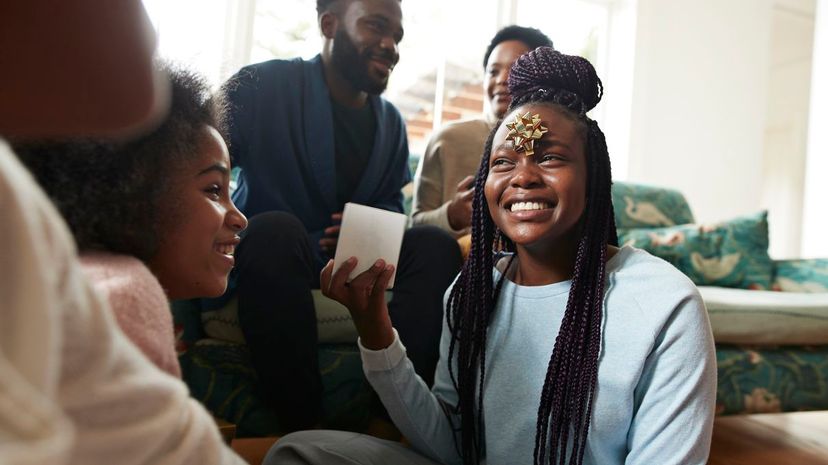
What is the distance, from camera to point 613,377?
84cm

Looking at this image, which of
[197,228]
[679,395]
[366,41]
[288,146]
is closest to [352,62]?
[366,41]

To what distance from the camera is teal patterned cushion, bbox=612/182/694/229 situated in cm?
240

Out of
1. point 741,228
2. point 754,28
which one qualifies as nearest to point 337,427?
point 741,228

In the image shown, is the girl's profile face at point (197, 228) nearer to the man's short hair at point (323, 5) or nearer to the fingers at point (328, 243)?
the fingers at point (328, 243)

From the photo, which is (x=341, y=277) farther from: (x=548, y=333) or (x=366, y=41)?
(x=366, y=41)

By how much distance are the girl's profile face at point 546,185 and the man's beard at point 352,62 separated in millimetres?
830

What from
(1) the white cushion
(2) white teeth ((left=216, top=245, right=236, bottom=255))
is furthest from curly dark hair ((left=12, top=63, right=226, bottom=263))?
(1) the white cushion

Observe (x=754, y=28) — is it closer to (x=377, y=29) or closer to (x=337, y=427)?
(x=377, y=29)

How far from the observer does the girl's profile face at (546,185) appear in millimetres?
928

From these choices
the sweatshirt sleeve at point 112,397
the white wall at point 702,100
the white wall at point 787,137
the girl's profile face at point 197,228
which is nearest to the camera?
the sweatshirt sleeve at point 112,397

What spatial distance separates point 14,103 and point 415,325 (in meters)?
1.06

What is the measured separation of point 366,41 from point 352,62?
0.07m

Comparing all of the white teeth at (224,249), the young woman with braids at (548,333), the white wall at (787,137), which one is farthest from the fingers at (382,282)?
the white wall at (787,137)

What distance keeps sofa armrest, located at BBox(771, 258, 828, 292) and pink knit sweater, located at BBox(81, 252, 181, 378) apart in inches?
90.9
